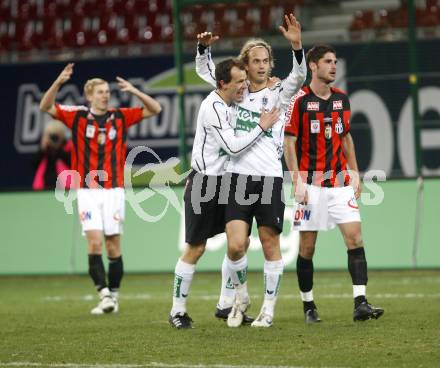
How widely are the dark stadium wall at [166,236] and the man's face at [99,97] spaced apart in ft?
12.4

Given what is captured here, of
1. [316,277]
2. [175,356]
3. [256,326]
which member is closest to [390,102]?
[316,277]

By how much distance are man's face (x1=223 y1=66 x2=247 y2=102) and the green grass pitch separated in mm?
1828

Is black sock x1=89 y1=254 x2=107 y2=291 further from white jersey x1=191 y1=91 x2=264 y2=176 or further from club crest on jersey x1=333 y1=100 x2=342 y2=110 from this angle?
club crest on jersey x1=333 y1=100 x2=342 y2=110

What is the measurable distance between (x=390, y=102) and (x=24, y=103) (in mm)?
7341

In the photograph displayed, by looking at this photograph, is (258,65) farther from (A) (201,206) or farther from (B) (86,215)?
(B) (86,215)

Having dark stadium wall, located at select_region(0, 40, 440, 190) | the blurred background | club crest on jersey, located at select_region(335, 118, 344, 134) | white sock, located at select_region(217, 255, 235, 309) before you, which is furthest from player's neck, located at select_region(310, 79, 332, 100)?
dark stadium wall, located at select_region(0, 40, 440, 190)

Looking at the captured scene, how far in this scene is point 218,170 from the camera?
840cm

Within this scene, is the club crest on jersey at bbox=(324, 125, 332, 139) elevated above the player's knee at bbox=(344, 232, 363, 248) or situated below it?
above

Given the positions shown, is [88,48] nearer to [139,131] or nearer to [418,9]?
[139,131]

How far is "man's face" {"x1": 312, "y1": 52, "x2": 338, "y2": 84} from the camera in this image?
860 cm

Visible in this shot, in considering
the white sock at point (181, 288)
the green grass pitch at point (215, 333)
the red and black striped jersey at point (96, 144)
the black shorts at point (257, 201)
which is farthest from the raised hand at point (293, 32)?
the red and black striped jersey at point (96, 144)

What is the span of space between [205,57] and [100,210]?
2242mm

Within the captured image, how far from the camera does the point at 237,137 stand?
822 centimetres

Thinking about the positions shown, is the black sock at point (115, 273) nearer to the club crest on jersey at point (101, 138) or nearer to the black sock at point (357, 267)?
the club crest on jersey at point (101, 138)
